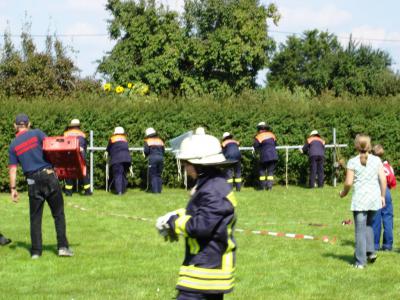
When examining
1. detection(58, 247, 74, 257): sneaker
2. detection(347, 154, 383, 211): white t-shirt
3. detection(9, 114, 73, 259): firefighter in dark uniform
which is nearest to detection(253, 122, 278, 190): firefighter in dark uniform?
detection(58, 247, 74, 257): sneaker

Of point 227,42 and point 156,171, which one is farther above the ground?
point 227,42

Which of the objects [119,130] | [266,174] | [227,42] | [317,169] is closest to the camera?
[119,130]

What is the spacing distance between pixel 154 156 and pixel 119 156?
1.02 m

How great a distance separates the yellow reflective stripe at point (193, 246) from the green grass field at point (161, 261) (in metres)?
3.27

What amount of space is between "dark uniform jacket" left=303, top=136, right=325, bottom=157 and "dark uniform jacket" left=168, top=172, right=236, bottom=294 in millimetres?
18176

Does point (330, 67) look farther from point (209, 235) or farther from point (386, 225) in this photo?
point (209, 235)

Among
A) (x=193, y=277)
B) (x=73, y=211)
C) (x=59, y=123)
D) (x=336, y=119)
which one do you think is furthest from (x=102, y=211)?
(x=193, y=277)

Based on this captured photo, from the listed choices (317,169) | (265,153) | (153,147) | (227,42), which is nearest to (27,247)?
(153,147)

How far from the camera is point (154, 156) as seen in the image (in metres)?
21.8

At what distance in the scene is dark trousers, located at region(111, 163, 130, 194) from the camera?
2161cm

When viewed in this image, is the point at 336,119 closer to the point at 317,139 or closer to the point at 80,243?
the point at 317,139

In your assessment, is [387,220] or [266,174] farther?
[266,174]

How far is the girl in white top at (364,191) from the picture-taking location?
1035cm

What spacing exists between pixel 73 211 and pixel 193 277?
1225cm
